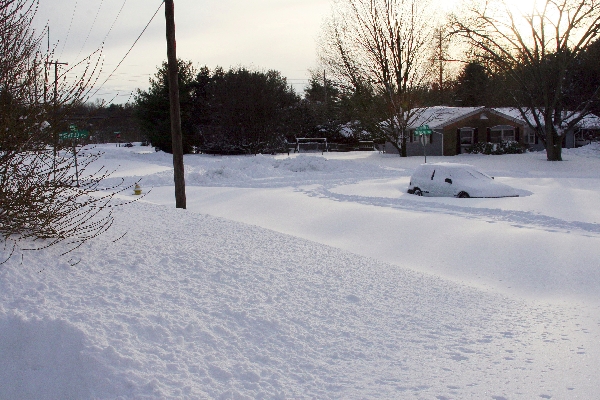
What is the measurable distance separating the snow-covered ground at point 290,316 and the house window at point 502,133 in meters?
42.9

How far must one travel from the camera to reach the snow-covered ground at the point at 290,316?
15.4ft

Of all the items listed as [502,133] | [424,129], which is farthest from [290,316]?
[502,133]

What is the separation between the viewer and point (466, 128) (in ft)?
172

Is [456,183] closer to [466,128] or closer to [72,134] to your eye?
[72,134]

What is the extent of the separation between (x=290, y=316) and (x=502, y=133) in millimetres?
51751

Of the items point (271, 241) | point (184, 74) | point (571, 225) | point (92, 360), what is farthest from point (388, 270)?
point (184, 74)

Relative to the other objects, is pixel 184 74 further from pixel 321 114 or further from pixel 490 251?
pixel 490 251

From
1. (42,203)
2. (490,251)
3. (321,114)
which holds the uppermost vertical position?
(321,114)

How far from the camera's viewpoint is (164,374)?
4.61 m

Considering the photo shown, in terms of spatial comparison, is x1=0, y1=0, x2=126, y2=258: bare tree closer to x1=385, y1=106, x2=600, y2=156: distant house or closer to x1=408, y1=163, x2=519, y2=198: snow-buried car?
x1=408, y1=163, x2=519, y2=198: snow-buried car

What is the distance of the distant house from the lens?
5153cm

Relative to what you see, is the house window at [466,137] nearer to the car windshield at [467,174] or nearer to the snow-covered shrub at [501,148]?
the snow-covered shrub at [501,148]

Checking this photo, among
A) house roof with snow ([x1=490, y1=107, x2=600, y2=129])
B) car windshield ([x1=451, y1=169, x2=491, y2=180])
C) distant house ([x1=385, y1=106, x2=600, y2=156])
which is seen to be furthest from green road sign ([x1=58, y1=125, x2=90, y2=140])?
house roof with snow ([x1=490, y1=107, x2=600, y2=129])

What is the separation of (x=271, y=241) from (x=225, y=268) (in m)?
2.55
